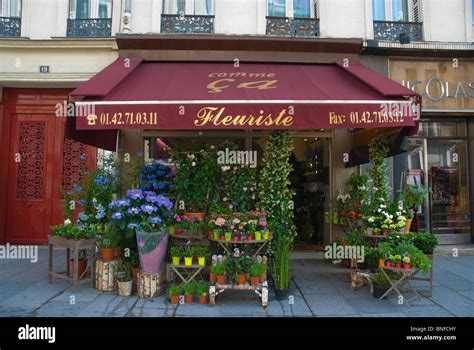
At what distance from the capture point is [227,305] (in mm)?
5234

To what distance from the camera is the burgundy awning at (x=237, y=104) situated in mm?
5316

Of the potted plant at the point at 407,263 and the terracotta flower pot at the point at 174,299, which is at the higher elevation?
the potted plant at the point at 407,263

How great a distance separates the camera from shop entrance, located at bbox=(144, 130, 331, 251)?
823 cm

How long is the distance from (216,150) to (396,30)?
18.0ft

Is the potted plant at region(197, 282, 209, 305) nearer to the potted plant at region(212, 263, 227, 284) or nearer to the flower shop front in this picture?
the flower shop front

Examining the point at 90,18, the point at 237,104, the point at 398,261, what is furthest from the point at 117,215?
the point at 90,18

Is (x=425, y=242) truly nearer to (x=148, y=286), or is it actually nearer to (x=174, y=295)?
(x=174, y=295)

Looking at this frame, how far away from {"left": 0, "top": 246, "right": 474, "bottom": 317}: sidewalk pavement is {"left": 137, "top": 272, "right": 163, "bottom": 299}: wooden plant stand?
101 millimetres

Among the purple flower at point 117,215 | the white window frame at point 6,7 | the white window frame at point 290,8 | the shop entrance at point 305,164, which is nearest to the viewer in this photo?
the purple flower at point 117,215

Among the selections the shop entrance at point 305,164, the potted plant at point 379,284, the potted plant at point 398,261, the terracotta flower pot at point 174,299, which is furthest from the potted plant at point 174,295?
the shop entrance at point 305,164

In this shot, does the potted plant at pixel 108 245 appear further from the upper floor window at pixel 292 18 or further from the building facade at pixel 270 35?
the upper floor window at pixel 292 18

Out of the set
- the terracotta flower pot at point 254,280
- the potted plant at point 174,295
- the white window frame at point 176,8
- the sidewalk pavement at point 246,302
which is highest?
the white window frame at point 176,8

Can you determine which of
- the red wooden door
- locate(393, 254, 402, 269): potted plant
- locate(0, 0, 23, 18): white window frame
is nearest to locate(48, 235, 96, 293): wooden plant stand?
the red wooden door

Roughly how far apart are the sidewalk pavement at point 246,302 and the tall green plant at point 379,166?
1615 millimetres
